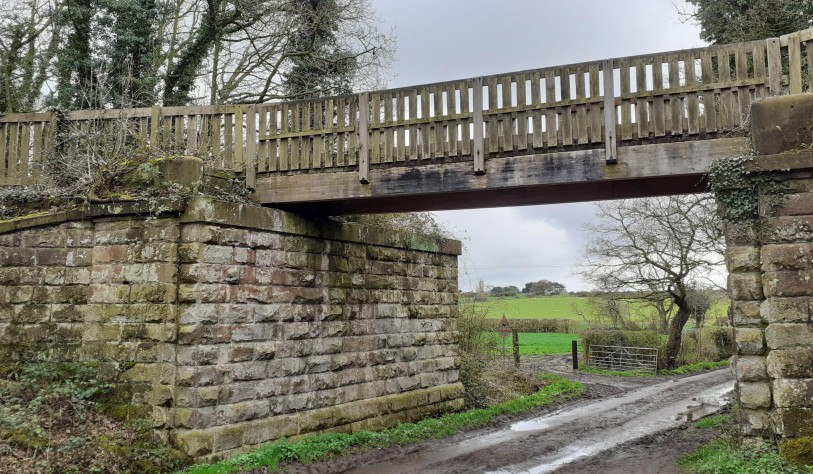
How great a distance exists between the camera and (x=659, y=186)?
9.07m

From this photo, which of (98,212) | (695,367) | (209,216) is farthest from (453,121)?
(695,367)

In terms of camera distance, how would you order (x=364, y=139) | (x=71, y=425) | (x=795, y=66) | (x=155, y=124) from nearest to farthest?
(x=795, y=66) < (x=71, y=425) < (x=364, y=139) < (x=155, y=124)

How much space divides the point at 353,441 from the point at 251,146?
4.85m

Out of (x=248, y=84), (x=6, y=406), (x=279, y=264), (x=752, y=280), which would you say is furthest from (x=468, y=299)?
(x=6, y=406)

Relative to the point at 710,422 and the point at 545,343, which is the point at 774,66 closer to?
the point at 710,422

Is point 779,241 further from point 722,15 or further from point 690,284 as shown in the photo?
point 690,284

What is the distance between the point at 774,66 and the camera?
25.7 ft

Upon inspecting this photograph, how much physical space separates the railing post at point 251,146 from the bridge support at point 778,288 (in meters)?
6.72

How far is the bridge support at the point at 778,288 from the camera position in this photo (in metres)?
7.23

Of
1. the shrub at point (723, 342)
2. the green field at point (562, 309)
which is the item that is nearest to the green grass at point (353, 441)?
the green field at point (562, 309)

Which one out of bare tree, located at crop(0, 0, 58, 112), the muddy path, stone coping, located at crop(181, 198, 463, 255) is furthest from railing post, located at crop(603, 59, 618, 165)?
bare tree, located at crop(0, 0, 58, 112)

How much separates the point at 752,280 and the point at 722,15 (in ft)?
40.3

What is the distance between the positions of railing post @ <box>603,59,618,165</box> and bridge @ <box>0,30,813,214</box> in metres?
0.02

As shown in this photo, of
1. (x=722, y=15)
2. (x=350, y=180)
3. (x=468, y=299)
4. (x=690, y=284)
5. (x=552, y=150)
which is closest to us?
(x=552, y=150)
